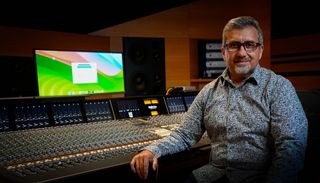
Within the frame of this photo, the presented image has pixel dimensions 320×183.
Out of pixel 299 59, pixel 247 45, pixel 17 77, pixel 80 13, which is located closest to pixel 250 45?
pixel 247 45

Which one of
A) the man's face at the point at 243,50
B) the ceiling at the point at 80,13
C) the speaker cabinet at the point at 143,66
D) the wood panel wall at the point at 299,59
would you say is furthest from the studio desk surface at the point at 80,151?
the wood panel wall at the point at 299,59

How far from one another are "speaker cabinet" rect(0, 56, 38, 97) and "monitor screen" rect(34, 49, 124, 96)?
0.06m

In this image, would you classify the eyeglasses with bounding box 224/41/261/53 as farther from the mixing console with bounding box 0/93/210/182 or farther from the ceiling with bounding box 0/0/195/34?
the ceiling with bounding box 0/0/195/34

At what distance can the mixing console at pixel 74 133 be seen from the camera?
111 centimetres

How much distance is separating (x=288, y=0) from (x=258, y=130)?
515cm

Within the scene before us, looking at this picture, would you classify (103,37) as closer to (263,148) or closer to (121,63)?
(121,63)

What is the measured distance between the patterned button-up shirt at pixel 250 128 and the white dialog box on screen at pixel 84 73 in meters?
1.10

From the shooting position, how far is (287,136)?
3.98ft

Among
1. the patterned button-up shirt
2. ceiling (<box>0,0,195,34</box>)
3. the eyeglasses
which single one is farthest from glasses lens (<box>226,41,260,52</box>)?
ceiling (<box>0,0,195,34</box>)

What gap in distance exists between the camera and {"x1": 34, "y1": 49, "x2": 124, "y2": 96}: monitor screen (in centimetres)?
212

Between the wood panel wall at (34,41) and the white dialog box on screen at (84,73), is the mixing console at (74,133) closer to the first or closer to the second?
the white dialog box on screen at (84,73)

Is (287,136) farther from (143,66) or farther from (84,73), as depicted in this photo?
(84,73)

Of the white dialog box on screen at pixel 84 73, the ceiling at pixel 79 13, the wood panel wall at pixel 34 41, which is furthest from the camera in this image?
the wood panel wall at pixel 34 41

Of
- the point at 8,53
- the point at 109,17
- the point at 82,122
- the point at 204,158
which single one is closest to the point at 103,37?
the point at 109,17
